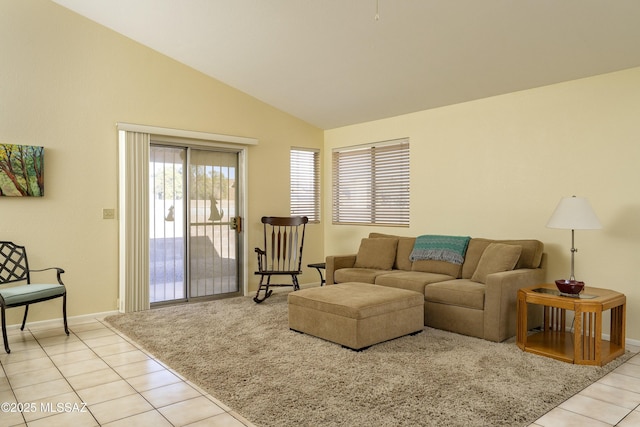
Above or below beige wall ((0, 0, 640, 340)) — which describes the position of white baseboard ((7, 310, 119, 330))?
below

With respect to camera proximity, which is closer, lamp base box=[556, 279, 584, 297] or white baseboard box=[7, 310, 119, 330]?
lamp base box=[556, 279, 584, 297]

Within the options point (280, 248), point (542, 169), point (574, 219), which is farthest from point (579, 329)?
point (280, 248)

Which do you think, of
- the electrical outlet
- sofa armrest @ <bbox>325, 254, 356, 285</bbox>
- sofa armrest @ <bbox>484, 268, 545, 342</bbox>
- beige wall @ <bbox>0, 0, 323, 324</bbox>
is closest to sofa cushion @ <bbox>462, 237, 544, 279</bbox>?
sofa armrest @ <bbox>484, 268, 545, 342</bbox>

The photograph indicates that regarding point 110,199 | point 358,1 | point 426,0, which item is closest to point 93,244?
point 110,199

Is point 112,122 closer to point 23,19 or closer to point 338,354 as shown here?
point 23,19

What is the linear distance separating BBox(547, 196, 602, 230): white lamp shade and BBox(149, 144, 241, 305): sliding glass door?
12.4 feet

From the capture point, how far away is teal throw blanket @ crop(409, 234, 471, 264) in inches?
180

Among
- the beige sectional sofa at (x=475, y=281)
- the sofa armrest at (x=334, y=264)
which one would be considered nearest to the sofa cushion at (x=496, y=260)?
the beige sectional sofa at (x=475, y=281)

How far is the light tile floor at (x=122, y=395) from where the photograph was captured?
7.83ft

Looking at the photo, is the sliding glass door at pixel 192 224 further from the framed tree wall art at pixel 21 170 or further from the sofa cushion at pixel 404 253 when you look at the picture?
the sofa cushion at pixel 404 253

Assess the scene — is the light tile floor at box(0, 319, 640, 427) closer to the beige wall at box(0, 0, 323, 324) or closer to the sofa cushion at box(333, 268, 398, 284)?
the beige wall at box(0, 0, 323, 324)

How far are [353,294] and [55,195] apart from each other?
10.4 feet

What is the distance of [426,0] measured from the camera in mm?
3275

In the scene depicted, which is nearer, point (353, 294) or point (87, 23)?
point (353, 294)
